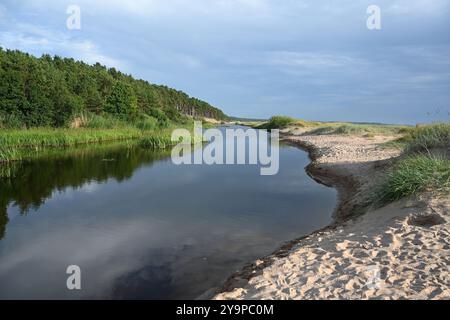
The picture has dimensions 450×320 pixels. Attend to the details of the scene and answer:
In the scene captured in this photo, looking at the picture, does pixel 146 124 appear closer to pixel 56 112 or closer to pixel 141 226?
pixel 56 112

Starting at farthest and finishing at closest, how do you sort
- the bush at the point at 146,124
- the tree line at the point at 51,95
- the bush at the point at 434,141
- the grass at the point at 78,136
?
the bush at the point at 146,124 → the tree line at the point at 51,95 → the grass at the point at 78,136 → the bush at the point at 434,141

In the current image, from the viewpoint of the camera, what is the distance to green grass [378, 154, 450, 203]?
8.28 meters

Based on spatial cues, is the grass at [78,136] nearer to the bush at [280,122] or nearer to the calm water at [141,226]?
the calm water at [141,226]

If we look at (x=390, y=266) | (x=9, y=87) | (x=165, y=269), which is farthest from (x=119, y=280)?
(x=9, y=87)

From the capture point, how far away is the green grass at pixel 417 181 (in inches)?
326

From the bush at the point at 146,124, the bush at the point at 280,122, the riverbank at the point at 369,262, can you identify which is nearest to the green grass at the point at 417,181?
the riverbank at the point at 369,262

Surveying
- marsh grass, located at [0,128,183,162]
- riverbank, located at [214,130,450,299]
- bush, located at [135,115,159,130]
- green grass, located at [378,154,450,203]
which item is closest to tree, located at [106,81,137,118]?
bush, located at [135,115,159,130]

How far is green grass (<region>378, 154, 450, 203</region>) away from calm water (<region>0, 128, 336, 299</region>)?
203 cm

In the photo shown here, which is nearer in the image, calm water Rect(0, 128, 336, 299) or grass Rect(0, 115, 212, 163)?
calm water Rect(0, 128, 336, 299)

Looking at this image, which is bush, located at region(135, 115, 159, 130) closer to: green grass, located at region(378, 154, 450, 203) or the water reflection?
the water reflection

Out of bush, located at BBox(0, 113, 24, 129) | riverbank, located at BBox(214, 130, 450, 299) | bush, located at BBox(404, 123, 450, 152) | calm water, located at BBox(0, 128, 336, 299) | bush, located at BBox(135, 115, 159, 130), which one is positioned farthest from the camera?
bush, located at BBox(135, 115, 159, 130)

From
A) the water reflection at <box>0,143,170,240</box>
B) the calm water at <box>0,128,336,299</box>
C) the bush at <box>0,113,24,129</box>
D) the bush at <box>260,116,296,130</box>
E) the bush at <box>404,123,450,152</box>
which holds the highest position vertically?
the bush at <box>260,116,296,130</box>

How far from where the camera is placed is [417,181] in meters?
8.46

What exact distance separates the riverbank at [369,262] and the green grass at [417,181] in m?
0.29
